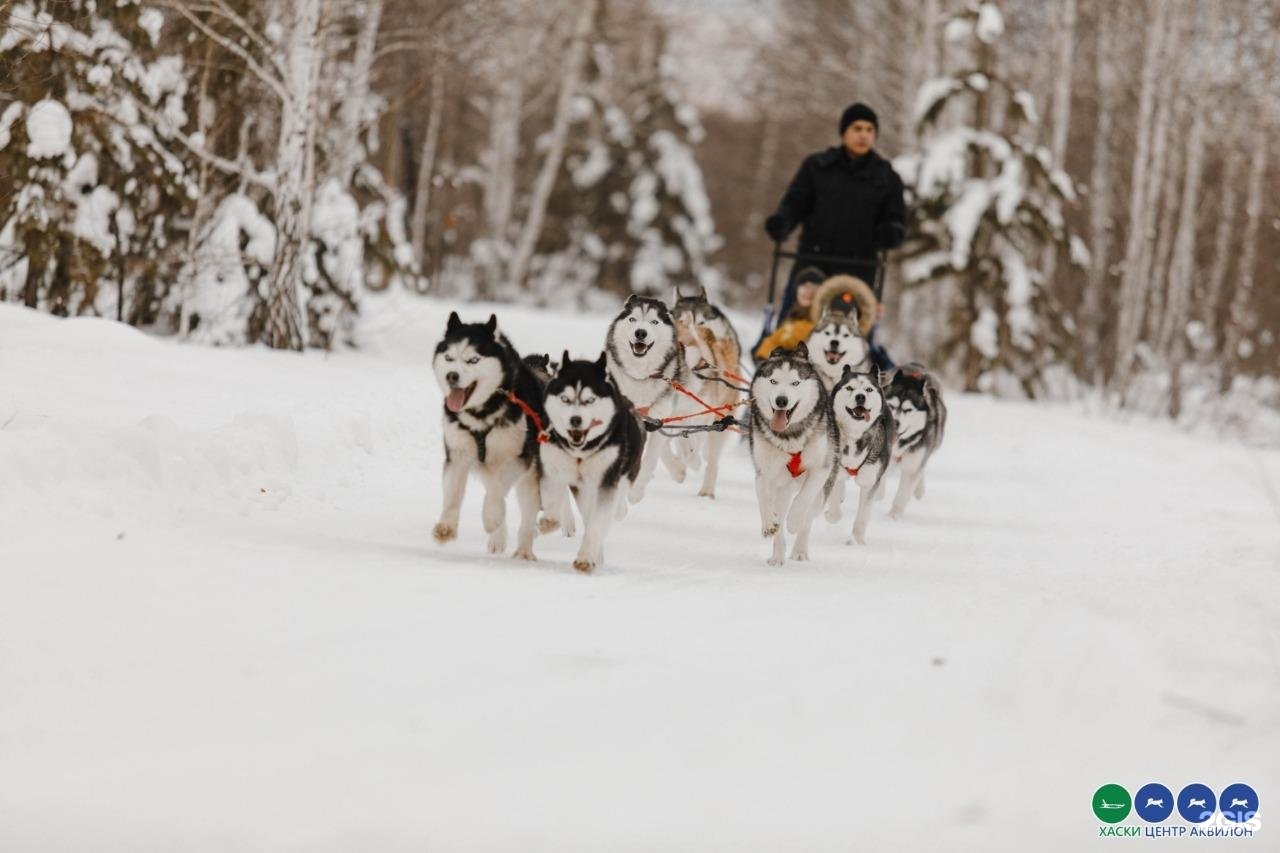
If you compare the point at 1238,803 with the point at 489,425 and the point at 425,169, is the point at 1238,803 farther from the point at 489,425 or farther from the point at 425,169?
the point at 425,169

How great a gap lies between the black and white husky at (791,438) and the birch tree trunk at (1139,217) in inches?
459

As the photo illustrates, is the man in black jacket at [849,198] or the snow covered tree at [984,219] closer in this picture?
the man in black jacket at [849,198]

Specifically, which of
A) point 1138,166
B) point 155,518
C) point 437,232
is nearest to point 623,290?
point 437,232

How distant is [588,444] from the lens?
4617 millimetres

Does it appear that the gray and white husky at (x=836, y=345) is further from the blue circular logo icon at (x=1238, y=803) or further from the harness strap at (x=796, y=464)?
the blue circular logo icon at (x=1238, y=803)

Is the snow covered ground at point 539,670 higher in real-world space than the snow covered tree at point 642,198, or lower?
lower

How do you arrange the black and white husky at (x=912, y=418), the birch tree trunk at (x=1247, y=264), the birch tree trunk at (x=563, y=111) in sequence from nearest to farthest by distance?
the black and white husky at (x=912, y=418) → the birch tree trunk at (x=1247, y=264) → the birch tree trunk at (x=563, y=111)

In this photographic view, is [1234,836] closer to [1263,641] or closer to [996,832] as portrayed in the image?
[996,832]

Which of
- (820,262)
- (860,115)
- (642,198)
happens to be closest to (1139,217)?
(860,115)

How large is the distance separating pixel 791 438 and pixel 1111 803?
2.63 m

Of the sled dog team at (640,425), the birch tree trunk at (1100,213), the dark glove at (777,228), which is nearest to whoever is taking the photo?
the sled dog team at (640,425)

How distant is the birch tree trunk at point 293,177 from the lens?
9148 millimetres

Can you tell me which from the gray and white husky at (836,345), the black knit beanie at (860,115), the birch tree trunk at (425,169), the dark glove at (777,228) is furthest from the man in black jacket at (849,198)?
the birch tree trunk at (425,169)

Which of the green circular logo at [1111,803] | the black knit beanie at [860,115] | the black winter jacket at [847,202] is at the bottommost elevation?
the green circular logo at [1111,803]
